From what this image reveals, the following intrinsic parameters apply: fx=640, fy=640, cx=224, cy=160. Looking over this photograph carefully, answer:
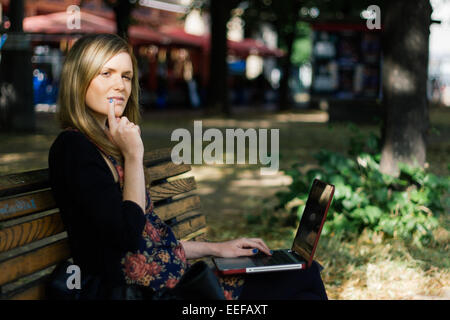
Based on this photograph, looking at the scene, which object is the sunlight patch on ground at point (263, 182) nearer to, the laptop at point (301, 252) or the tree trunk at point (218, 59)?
the laptop at point (301, 252)

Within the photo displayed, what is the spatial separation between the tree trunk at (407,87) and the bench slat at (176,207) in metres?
2.32

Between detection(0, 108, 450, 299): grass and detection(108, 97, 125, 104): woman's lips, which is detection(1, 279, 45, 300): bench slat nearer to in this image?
detection(108, 97, 125, 104): woman's lips

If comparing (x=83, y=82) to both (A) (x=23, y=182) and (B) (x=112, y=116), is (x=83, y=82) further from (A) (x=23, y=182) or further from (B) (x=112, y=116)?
(A) (x=23, y=182)

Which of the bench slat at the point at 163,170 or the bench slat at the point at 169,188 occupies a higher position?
the bench slat at the point at 163,170

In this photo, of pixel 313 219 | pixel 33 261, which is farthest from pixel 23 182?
pixel 313 219

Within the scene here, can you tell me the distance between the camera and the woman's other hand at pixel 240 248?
2.61 metres

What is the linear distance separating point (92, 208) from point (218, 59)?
60.5ft

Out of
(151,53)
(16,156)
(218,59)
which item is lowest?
(16,156)

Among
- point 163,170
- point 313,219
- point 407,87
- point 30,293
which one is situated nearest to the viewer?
point 30,293

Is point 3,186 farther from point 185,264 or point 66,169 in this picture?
point 185,264

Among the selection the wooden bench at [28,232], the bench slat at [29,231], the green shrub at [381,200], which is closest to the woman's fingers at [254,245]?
the wooden bench at [28,232]

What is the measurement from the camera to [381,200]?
197 inches
